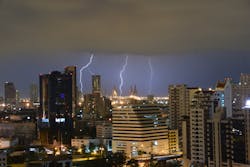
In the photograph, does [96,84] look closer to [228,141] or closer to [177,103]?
[177,103]

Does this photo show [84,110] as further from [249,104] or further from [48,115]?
[249,104]

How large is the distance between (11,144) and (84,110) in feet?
26.5

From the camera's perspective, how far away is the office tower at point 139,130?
1278cm

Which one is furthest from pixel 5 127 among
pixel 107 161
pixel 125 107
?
pixel 107 161

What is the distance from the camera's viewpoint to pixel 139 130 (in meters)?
12.9

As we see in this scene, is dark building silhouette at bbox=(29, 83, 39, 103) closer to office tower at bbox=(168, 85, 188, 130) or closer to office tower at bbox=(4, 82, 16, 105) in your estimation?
office tower at bbox=(4, 82, 16, 105)

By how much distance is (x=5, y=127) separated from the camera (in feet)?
Result: 58.7

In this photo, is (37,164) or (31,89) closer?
(37,164)

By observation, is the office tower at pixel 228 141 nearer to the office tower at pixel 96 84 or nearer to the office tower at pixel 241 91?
the office tower at pixel 241 91

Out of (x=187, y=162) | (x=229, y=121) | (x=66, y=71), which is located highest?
(x=66, y=71)

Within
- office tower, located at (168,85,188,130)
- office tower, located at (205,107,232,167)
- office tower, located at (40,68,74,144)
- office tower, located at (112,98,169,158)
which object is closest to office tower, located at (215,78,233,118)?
office tower, located at (205,107,232,167)

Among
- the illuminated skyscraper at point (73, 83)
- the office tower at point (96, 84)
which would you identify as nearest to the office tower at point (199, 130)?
the illuminated skyscraper at point (73, 83)

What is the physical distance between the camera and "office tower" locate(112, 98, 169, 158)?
41.9 feet

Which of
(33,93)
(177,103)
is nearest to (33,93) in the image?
(33,93)
